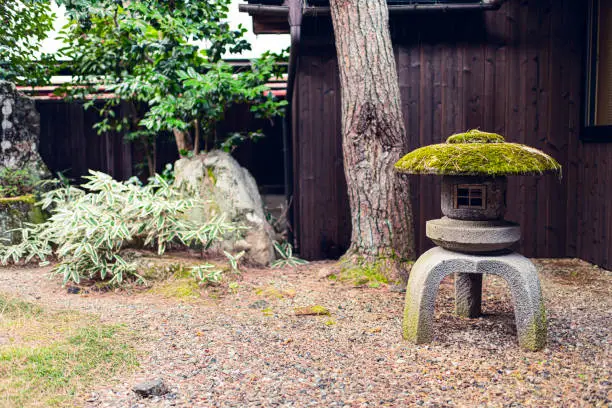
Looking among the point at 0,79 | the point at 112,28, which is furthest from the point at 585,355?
the point at 0,79

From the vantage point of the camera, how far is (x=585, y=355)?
2785 mm

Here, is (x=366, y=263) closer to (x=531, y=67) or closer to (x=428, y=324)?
(x=428, y=324)

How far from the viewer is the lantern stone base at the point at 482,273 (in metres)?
2.83

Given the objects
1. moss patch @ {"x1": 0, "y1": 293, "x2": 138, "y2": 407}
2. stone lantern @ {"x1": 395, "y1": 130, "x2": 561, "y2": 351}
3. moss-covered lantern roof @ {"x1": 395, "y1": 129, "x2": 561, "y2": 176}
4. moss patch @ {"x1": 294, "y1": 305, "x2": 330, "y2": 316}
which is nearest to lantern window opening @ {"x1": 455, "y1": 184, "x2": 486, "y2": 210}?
stone lantern @ {"x1": 395, "y1": 130, "x2": 561, "y2": 351}

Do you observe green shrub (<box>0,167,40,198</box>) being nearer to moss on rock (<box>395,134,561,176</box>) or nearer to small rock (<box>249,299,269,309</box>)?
small rock (<box>249,299,269,309</box>)

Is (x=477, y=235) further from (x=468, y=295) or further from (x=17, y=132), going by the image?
(x=17, y=132)

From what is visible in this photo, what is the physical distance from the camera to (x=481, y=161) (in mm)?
2812

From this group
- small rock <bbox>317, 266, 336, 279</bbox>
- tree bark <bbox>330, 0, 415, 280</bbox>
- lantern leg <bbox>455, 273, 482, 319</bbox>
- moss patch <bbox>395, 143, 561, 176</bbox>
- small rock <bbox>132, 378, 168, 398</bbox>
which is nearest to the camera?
small rock <bbox>132, 378, 168, 398</bbox>

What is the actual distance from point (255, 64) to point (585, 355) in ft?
13.3

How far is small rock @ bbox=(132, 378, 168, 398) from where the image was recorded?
2.36 metres

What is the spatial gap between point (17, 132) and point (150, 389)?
15.0 ft

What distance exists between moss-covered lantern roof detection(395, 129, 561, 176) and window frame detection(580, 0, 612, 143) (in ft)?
8.41

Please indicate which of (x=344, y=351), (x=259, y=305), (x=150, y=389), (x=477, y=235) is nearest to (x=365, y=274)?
(x=259, y=305)

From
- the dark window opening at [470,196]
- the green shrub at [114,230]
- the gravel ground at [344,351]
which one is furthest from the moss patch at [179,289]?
the dark window opening at [470,196]
